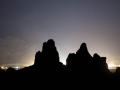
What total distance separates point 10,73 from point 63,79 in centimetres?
2288

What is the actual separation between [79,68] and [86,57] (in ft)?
19.4

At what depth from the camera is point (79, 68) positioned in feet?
169

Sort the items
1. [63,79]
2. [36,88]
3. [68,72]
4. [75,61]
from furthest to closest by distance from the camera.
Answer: [75,61] → [68,72] → [63,79] → [36,88]

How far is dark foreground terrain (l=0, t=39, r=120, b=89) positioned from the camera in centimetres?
4569

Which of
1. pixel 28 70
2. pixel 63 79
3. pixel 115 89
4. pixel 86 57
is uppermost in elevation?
pixel 86 57

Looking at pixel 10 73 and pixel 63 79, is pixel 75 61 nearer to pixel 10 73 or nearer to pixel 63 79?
pixel 63 79

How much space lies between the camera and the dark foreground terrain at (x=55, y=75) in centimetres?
4569

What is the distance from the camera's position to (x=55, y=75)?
4859cm

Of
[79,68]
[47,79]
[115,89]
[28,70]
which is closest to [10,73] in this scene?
[28,70]

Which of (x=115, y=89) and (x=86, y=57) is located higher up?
(x=86, y=57)

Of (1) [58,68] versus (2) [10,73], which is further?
(2) [10,73]

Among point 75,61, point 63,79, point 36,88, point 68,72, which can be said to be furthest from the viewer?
point 75,61

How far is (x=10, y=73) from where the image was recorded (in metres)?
56.6

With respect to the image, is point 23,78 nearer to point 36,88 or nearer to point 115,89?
point 36,88
